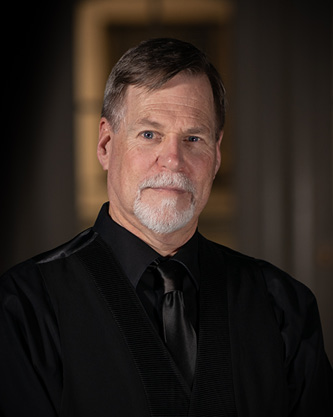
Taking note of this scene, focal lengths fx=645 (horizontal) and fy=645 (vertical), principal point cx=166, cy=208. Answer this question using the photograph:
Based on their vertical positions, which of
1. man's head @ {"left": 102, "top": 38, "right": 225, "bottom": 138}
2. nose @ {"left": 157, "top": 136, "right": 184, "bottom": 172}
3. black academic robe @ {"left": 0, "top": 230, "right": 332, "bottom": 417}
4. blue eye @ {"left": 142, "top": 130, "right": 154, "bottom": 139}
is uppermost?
man's head @ {"left": 102, "top": 38, "right": 225, "bottom": 138}

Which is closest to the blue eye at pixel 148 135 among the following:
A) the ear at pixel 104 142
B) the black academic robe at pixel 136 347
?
the ear at pixel 104 142

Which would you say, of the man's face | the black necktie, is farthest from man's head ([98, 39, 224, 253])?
the black necktie

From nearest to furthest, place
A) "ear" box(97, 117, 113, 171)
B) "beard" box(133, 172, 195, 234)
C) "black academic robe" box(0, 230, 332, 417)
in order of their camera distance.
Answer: "black academic robe" box(0, 230, 332, 417) → "beard" box(133, 172, 195, 234) → "ear" box(97, 117, 113, 171)

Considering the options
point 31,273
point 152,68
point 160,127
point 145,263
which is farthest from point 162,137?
point 31,273

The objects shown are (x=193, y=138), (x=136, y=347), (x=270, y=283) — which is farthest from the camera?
(x=270, y=283)

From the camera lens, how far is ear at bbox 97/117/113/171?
1311 millimetres

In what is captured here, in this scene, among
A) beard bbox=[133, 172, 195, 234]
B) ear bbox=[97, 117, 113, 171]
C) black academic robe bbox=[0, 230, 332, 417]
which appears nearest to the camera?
black academic robe bbox=[0, 230, 332, 417]

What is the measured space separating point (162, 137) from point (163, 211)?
0.45 ft

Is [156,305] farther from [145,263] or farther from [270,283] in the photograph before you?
[270,283]

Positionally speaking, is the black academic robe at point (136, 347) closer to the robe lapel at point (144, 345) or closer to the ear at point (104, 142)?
the robe lapel at point (144, 345)

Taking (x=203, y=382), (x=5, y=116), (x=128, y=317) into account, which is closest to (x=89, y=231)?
(x=128, y=317)

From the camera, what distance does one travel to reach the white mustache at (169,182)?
118 centimetres

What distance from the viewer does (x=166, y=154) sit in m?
1.18

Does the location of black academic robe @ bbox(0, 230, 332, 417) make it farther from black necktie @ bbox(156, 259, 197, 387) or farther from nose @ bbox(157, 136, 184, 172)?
nose @ bbox(157, 136, 184, 172)
